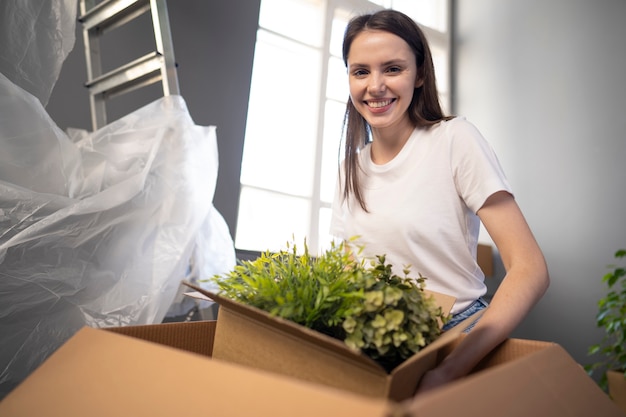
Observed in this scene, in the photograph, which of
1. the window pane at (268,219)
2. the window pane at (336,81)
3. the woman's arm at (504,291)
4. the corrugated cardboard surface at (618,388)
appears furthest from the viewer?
the window pane at (336,81)

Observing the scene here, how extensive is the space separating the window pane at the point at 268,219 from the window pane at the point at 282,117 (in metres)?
0.07

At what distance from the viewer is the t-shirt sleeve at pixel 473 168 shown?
0.84 m

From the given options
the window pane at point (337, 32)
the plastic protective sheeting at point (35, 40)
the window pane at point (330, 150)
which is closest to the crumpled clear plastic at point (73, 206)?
the plastic protective sheeting at point (35, 40)

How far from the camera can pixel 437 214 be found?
37.8 inches

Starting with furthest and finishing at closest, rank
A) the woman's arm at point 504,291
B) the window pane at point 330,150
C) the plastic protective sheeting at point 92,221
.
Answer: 1. the window pane at point 330,150
2. the plastic protective sheeting at point 92,221
3. the woman's arm at point 504,291

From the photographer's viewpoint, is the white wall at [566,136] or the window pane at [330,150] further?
the window pane at [330,150]

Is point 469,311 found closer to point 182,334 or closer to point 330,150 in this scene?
point 182,334

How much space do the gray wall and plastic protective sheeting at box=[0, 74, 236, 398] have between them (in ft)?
3.56

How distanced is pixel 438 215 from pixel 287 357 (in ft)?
1.82

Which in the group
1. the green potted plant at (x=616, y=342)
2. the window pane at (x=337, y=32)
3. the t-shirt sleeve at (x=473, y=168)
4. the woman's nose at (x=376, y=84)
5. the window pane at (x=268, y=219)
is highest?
the window pane at (x=337, y=32)

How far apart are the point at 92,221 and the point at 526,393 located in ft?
2.72

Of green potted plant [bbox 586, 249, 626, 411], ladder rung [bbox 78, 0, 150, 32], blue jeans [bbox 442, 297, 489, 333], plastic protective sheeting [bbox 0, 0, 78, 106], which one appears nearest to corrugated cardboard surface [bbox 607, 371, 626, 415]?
green potted plant [bbox 586, 249, 626, 411]

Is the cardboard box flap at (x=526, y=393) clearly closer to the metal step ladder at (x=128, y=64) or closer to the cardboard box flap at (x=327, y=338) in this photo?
the cardboard box flap at (x=327, y=338)

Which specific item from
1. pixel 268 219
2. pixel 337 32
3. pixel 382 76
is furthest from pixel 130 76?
pixel 337 32
